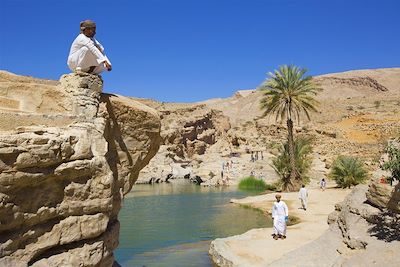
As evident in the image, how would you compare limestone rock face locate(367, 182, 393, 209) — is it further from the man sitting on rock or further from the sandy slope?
the man sitting on rock

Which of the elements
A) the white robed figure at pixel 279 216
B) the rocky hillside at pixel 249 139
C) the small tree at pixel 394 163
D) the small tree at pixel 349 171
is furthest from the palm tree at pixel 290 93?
the small tree at pixel 394 163

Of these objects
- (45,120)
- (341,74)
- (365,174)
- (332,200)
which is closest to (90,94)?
(45,120)

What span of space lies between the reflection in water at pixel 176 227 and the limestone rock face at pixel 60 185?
6389 millimetres

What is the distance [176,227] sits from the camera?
17469mm

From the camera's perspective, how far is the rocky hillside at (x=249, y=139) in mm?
40969

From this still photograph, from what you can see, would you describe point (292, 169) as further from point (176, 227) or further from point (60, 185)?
point (60, 185)

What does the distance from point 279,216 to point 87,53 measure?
782 centimetres

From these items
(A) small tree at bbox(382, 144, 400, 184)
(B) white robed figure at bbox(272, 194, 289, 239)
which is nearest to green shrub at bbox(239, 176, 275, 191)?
(B) white robed figure at bbox(272, 194, 289, 239)

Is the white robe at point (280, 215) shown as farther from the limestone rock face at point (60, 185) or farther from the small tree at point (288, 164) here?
the small tree at point (288, 164)

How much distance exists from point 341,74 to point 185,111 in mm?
89280

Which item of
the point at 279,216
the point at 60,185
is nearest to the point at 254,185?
the point at 279,216

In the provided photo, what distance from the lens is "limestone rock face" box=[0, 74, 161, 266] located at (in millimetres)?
4586

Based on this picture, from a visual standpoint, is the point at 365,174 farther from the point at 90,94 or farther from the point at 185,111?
the point at 185,111

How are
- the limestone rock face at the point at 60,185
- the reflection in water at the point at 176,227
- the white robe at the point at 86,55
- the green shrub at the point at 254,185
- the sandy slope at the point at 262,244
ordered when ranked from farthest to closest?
the green shrub at the point at 254,185 → the reflection in water at the point at 176,227 → the sandy slope at the point at 262,244 → the white robe at the point at 86,55 → the limestone rock face at the point at 60,185
